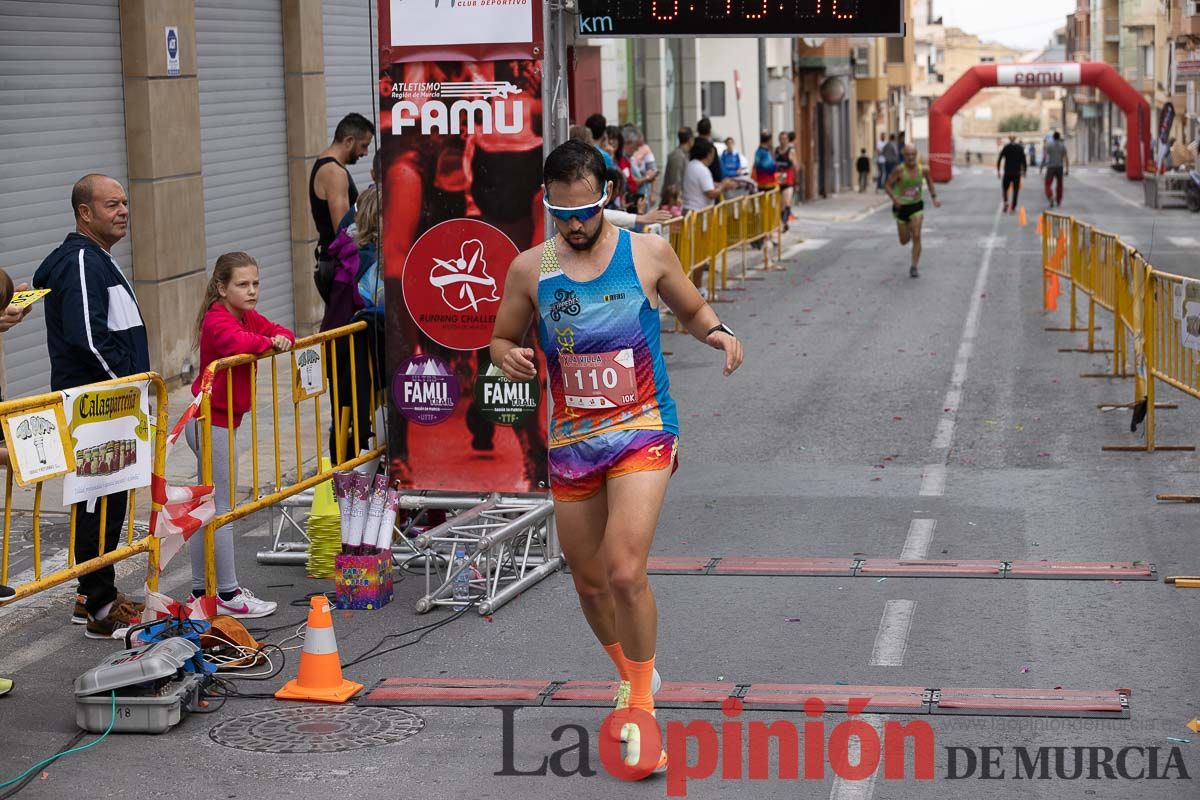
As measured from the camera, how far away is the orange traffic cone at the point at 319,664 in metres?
7.03

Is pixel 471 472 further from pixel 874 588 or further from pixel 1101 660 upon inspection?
pixel 1101 660

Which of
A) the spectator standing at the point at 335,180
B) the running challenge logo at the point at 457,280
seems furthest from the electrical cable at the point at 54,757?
the spectator standing at the point at 335,180

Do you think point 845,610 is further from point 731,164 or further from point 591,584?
point 731,164

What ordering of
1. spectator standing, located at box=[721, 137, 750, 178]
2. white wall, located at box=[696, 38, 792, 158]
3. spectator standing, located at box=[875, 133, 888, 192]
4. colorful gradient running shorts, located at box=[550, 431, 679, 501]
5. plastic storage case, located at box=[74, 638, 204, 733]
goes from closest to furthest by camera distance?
1. colorful gradient running shorts, located at box=[550, 431, 679, 501]
2. plastic storage case, located at box=[74, 638, 204, 733]
3. spectator standing, located at box=[721, 137, 750, 178]
4. white wall, located at box=[696, 38, 792, 158]
5. spectator standing, located at box=[875, 133, 888, 192]

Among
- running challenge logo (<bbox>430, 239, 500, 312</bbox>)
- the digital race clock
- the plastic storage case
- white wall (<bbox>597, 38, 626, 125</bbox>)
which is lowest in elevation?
the plastic storage case

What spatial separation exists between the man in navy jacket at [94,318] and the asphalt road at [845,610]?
0.50m

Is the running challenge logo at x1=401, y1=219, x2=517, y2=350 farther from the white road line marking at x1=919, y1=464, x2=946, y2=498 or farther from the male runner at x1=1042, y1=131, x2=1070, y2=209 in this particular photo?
the male runner at x1=1042, y1=131, x2=1070, y2=209

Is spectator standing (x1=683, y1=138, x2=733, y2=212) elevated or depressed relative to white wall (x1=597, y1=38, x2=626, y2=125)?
depressed

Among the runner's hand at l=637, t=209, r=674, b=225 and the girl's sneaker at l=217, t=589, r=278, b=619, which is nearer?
the girl's sneaker at l=217, t=589, r=278, b=619

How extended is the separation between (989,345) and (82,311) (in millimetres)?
12155

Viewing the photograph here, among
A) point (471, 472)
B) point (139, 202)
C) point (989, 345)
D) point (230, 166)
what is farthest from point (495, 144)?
point (989, 345)

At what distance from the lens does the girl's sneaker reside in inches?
330

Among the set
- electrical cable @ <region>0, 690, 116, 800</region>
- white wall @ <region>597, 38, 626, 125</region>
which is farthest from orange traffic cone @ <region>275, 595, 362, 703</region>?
white wall @ <region>597, 38, 626, 125</region>

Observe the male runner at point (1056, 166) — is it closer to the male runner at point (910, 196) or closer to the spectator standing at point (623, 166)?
the male runner at point (910, 196)
